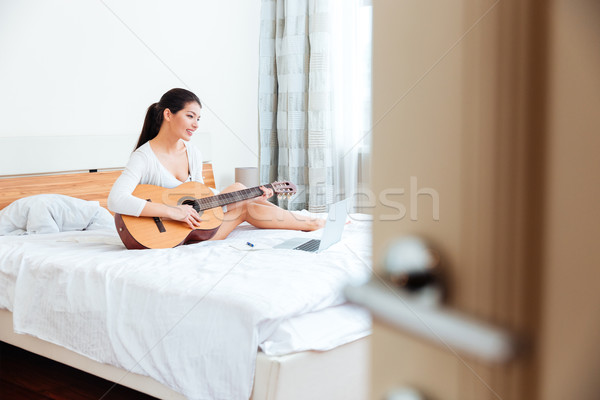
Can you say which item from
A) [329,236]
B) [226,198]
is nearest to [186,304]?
[329,236]

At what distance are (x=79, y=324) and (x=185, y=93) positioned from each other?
1156 millimetres

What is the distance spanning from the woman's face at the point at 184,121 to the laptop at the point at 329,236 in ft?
2.23

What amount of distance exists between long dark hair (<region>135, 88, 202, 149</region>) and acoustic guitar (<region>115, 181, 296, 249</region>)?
0.31 m

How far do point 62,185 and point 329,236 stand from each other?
157cm

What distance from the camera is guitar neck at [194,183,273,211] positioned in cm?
237

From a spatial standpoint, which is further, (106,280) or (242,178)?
(242,178)

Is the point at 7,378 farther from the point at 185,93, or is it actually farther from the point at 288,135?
the point at 288,135

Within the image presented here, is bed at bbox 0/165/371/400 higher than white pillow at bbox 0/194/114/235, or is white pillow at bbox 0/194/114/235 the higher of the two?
white pillow at bbox 0/194/114/235

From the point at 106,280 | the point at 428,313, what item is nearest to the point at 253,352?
the point at 106,280

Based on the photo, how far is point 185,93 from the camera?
251 cm

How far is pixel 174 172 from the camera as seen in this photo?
8.21 feet

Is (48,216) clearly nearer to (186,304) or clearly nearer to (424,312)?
(186,304)

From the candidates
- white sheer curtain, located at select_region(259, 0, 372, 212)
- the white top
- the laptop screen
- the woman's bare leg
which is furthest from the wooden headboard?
the laptop screen

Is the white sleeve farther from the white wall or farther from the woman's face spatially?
the white wall
